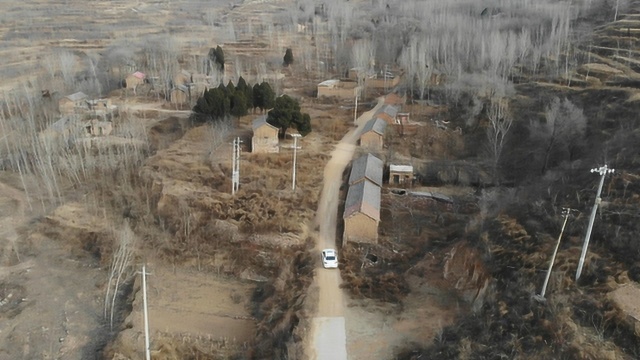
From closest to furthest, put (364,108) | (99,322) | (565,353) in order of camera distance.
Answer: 1. (565,353)
2. (99,322)
3. (364,108)

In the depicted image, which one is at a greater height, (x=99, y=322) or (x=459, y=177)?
(x=459, y=177)

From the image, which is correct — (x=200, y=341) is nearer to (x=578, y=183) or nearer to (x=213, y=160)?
(x=213, y=160)

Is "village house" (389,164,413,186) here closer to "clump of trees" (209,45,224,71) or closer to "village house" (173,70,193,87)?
"village house" (173,70,193,87)

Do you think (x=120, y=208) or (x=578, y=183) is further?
(x=120, y=208)

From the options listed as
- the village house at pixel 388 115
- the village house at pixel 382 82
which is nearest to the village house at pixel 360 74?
the village house at pixel 382 82

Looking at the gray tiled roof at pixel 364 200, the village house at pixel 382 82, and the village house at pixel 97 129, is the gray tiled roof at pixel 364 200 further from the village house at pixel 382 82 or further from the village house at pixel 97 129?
the village house at pixel 382 82

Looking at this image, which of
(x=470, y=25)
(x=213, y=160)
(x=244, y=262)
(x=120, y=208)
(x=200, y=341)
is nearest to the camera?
(x=200, y=341)

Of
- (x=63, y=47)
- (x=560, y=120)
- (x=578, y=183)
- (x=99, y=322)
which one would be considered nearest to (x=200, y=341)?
(x=99, y=322)
